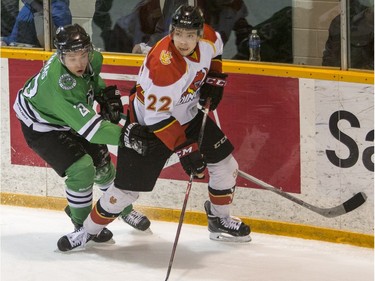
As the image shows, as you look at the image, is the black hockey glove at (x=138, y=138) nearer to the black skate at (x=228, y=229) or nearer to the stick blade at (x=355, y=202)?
the black skate at (x=228, y=229)

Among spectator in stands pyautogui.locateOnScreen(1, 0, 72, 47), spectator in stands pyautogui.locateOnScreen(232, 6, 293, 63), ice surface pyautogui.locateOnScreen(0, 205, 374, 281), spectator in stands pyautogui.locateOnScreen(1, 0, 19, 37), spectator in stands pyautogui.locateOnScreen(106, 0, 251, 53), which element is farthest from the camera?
spectator in stands pyautogui.locateOnScreen(1, 0, 19, 37)

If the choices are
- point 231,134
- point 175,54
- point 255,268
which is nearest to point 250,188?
point 231,134

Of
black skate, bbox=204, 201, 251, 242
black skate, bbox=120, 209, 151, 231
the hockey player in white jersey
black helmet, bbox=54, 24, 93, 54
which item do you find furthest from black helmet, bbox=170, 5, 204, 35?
black skate, bbox=120, 209, 151, 231

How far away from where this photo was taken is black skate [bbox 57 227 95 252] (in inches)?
189

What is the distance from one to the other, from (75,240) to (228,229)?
72cm

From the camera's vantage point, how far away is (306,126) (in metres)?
4.99

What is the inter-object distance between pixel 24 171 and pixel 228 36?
1370 mm

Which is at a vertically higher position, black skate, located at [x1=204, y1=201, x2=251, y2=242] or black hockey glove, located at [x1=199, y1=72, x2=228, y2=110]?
black hockey glove, located at [x1=199, y1=72, x2=228, y2=110]

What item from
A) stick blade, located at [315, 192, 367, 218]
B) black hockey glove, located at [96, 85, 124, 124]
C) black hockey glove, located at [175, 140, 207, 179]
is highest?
black hockey glove, located at [96, 85, 124, 124]

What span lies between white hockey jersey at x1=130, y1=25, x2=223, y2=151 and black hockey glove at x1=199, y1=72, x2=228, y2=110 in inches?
4.0

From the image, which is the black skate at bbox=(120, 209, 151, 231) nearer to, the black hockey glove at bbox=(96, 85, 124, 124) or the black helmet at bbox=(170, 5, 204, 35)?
the black hockey glove at bbox=(96, 85, 124, 124)

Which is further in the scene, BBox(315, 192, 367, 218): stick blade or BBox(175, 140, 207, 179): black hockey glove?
BBox(315, 192, 367, 218): stick blade

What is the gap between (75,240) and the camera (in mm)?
4812

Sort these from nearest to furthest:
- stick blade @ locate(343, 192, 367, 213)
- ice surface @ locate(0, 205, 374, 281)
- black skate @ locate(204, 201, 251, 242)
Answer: ice surface @ locate(0, 205, 374, 281), stick blade @ locate(343, 192, 367, 213), black skate @ locate(204, 201, 251, 242)
